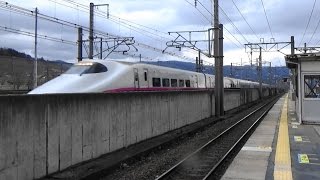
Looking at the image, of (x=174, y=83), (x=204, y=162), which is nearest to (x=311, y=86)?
(x=174, y=83)

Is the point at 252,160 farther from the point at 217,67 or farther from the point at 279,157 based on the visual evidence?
the point at 217,67

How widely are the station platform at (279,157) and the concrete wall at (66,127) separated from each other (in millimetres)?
3253

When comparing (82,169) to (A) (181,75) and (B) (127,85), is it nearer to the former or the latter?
(B) (127,85)

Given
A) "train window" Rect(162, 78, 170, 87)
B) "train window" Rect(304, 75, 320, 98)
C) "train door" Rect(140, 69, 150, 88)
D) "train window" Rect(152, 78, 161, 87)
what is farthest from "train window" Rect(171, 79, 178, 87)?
"train window" Rect(304, 75, 320, 98)

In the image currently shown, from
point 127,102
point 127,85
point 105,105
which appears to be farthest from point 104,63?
point 105,105

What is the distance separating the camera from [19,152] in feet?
27.1

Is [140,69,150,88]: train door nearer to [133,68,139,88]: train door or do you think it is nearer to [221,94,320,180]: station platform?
[133,68,139,88]: train door

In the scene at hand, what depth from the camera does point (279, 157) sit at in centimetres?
1295

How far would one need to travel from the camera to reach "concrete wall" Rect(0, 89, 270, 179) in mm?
8102

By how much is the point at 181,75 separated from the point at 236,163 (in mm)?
18892

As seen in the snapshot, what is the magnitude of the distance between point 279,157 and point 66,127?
6177mm

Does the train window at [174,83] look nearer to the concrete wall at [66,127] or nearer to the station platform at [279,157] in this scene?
the station platform at [279,157]

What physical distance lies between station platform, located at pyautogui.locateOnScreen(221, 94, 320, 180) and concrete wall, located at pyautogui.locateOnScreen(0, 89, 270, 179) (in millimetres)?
3253

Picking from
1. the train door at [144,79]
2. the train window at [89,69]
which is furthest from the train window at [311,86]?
the train window at [89,69]
